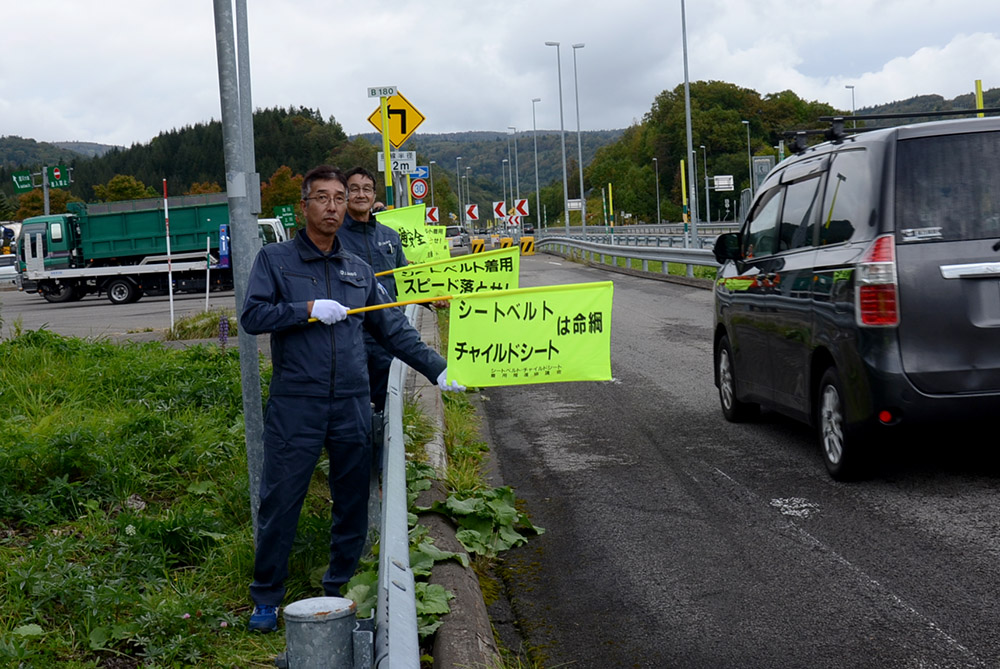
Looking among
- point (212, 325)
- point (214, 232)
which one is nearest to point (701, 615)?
point (212, 325)

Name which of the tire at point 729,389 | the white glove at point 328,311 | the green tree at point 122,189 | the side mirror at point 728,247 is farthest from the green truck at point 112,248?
the green tree at point 122,189

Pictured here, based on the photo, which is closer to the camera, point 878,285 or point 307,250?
point 307,250

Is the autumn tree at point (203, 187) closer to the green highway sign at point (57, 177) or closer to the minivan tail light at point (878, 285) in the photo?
the green highway sign at point (57, 177)

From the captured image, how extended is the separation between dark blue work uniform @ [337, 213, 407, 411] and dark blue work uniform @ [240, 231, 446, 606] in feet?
7.05

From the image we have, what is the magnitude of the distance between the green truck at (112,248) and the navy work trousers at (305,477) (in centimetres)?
3403

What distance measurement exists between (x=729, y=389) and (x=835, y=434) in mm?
2291

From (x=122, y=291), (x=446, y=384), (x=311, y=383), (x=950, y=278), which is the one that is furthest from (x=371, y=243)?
(x=122, y=291)

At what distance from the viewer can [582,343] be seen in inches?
169

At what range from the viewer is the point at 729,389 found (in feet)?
30.4

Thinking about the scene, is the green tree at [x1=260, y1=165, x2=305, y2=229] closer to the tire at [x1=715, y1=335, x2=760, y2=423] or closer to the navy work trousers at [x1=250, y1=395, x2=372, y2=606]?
the tire at [x1=715, y1=335, x2=760, y2=423]

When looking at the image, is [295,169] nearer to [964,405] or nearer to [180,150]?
[180,150]

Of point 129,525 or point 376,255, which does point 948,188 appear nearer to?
point 376,255

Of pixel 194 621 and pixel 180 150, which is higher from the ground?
pixel 180 150

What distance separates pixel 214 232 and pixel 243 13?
1314 inches
